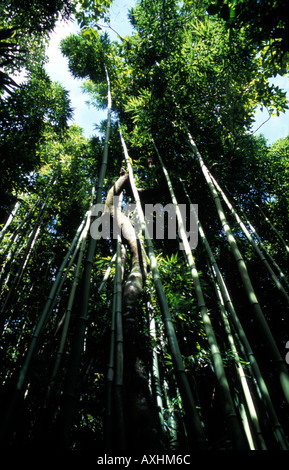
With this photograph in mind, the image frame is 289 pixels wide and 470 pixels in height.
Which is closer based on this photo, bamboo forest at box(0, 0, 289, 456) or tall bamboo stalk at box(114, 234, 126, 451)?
tall bamboo stalk at box(114, 234, 126, 451)

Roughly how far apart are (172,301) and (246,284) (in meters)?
1.22

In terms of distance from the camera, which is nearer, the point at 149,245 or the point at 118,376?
the point at 118,376

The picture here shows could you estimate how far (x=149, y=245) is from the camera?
65.6 inches

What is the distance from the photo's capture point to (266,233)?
16.7 ft

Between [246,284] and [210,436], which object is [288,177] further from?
[210,436]

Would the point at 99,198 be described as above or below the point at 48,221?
below

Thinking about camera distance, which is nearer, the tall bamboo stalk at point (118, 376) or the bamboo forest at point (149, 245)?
the tall bamboo stalk at point (118, 376)

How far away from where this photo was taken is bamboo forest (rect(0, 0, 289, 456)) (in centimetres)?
134

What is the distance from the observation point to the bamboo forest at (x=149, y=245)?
4.40 ft

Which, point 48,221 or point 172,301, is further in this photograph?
point 48,221

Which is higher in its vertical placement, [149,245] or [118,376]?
[149,245]

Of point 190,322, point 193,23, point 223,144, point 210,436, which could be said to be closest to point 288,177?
point 223,144
